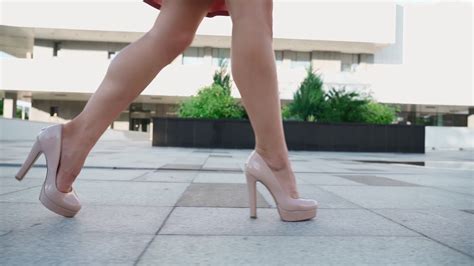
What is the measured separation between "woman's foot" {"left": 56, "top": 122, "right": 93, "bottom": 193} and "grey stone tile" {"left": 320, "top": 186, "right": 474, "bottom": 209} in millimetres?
1308

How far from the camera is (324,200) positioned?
2.08 metres

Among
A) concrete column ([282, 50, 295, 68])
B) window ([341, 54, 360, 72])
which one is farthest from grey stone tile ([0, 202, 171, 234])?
window ([341, 54, 360, 72])

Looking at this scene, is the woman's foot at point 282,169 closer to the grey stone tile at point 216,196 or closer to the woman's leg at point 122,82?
the grey stone tile at point 216,196

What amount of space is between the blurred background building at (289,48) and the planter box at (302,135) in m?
11.2

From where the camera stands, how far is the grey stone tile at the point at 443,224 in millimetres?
1235

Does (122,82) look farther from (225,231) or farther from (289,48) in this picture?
(289,48)

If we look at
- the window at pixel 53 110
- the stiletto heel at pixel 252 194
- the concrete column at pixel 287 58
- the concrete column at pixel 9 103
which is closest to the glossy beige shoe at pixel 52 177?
the stiletto heel at pixel 252 194

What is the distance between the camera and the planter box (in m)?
11.0

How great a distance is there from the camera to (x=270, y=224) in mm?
1458

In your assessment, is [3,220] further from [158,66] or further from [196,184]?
[196,184]

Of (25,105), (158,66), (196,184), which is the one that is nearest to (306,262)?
(158,66)

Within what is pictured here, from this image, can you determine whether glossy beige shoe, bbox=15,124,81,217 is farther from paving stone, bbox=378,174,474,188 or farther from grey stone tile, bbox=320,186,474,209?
paving stone, bbox=378,174,474,188

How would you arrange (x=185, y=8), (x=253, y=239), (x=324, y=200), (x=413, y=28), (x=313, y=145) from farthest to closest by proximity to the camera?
1. (x=413, y=28)
2. (x=313, y=145)
3. (x=324, y=200)
4. (x=185, y=8)
5. (x=253, y=239)

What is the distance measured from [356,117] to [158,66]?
36.1 feet
